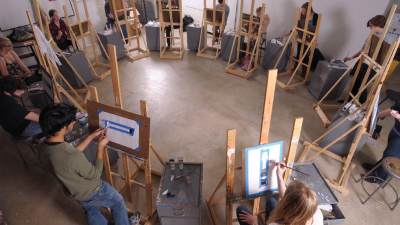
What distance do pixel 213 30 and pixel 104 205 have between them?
523cm

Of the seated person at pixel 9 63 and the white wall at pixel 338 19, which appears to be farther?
the white wall at pixel 338 19

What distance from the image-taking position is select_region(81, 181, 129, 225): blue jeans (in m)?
2.36

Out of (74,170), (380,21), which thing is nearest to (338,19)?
(380,21)

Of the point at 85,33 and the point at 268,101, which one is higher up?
the point at 268,101

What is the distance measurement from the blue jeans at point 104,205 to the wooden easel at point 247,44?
407 centimetres

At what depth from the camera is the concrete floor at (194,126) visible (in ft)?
10.2

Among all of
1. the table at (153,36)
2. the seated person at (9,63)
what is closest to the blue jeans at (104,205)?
the seated person at (9,63)

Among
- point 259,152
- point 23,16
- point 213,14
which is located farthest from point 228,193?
point 23,16

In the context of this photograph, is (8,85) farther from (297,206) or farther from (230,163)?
(297,206)

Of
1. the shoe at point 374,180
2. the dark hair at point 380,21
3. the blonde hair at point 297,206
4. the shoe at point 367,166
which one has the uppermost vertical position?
the dark hair at point 380,21

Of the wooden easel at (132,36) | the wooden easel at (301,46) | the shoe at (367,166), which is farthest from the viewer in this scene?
the wooden easel at (132,36)

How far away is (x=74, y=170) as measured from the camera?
2.03 meters

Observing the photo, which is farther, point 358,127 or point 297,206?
point 358,127

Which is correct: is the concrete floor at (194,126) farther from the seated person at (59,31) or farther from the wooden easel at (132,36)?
the seated person at (59,31)
